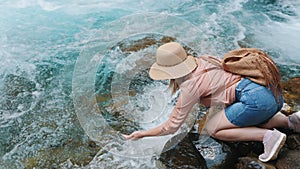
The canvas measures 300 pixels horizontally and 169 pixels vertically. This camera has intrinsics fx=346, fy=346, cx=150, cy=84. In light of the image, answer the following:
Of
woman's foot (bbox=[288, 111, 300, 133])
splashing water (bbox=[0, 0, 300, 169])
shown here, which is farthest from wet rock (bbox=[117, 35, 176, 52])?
woman's foot (bbox=[288, 111, 300, 133])

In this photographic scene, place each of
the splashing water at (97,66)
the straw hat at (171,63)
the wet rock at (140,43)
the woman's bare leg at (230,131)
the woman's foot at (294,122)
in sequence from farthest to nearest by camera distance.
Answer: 1. the wet rock at (140,43)
2. the splashing water at (97,66)
3. the woman's foot at (294,122)
4. the woman's bare leg at (230,131)
5. the straw hat at (171,63)

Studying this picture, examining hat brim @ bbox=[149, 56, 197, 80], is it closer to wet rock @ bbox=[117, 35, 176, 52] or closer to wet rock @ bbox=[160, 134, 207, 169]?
wet rock @ bbox=[160, 134, 207, 169]

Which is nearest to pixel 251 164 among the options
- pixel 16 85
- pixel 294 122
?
pixel 294 122

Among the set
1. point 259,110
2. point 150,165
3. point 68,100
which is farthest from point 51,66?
point 259,110

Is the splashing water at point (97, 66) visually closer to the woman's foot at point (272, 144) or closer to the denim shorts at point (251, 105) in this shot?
the denim shorts at point (251, 105)

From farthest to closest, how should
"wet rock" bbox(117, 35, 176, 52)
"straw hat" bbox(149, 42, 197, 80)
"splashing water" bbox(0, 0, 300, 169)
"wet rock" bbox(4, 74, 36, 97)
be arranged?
"wet rock" bbox(117, 35, 176, 52), "wet rock" bbox(4, 74, 36, 97), "splashing water" bbox(0, 0, 300, 169), "straw hat" bbox(149, 42, 197, 80)

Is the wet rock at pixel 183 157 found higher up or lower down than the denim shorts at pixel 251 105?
lower down

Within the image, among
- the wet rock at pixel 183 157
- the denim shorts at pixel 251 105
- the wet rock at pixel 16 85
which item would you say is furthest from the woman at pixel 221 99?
the wet rock at pixel 16 85

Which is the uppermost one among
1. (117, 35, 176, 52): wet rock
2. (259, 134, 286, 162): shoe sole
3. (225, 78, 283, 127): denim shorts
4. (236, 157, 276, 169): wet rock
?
(225, 78, 283, 127): denim shorts

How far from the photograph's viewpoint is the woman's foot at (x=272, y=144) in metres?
2.64

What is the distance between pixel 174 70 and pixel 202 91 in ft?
0.97

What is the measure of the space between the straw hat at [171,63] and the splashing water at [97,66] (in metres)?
0.76

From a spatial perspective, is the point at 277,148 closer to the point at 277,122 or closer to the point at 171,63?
the point at 277,122

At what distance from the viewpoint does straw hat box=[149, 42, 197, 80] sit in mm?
2572
